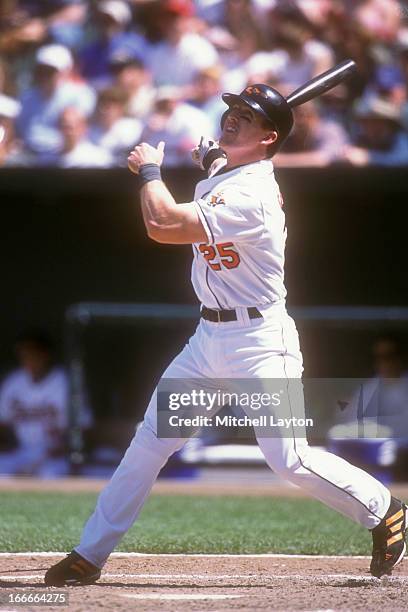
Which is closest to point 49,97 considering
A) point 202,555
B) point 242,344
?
point 202,555

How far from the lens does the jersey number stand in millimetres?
3582

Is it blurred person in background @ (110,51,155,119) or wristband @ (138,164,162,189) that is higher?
blurred person in background @ (110,51,155,119)

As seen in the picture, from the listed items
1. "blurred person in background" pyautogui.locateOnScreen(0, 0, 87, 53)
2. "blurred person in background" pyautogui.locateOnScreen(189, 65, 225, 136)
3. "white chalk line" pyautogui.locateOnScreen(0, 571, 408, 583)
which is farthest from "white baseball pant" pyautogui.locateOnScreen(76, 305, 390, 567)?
"blurred person in background" pyautogui.locateOnScreen(0, 0, 87, 53)

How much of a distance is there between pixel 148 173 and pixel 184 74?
4.72 metres

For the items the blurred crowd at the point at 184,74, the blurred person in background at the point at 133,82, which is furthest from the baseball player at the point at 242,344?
the blurred person in background at the point at 133,82

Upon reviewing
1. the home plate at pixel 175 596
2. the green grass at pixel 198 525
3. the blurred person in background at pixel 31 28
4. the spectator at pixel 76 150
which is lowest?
the green grass at pixel 198 525

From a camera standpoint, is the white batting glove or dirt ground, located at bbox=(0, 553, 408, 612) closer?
dirt ground, located at bbox=(0, 553, 408, 612)

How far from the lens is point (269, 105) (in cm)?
374

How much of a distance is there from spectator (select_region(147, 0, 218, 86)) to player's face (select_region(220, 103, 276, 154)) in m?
4.40

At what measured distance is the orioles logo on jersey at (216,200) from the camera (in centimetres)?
351

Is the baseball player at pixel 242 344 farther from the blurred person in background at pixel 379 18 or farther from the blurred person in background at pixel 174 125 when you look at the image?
the blurred person in background at pixel 379 18

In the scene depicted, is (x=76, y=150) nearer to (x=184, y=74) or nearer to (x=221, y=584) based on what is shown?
(x=184, y=74)

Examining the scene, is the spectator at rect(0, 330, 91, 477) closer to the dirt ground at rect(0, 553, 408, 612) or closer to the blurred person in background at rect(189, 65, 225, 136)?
the blurred person in background at rect(189, 65, 225, 136)

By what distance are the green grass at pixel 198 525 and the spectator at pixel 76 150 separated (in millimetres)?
2242
